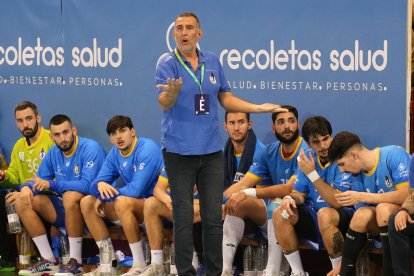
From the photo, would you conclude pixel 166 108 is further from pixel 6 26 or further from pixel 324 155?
pixel 6 26

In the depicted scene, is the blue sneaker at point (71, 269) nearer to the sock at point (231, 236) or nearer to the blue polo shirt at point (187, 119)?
the sock at point (231, 236)

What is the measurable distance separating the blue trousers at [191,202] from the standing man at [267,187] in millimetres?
1634

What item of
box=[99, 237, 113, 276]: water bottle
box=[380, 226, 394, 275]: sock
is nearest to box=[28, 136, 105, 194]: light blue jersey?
box=[99, 237, 113, 276]: water bottle

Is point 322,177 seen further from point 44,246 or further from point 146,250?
point 44,246

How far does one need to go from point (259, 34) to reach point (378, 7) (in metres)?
1.05

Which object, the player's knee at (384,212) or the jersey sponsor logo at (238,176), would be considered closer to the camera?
the player's knee at (384,212)

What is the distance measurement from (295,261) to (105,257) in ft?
5.70

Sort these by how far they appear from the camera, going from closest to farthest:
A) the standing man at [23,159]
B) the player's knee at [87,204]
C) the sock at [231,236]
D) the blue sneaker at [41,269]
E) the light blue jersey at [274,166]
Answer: the sock at [231,236], the light blue jersey at [274,166], the player's knee at [87,204], the blue sneaker at [41,269], the standing man at [23,159]

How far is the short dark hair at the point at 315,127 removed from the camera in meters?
7.70

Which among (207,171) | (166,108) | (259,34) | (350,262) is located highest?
(259,34)

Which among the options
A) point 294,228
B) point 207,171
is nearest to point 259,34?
point 294,228

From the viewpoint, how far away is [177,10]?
887cm

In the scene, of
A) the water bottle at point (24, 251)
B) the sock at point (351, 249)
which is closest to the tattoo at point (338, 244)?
the sock at point (351, 249)

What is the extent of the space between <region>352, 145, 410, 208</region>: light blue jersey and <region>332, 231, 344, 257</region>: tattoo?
1.31 ft
